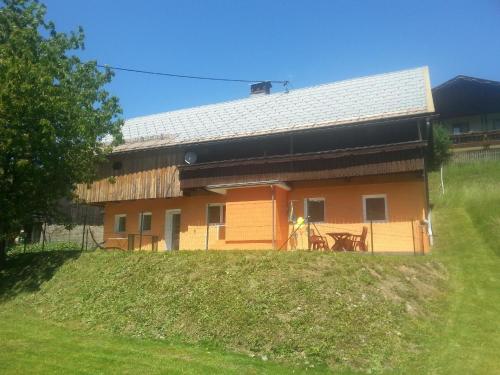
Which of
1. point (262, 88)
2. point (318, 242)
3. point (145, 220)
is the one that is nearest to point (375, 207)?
point (318, 242)

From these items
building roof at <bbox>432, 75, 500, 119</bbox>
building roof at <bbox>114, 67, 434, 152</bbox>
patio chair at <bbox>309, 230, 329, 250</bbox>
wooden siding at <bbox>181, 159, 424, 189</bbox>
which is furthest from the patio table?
building roof at <bbox>432, 75, 500, 119</bbox>

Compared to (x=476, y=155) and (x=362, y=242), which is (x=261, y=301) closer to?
(x=362, y=242)

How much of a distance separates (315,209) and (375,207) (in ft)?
7.71

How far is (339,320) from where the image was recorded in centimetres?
1039

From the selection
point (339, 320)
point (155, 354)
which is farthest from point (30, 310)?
point (339, 320)

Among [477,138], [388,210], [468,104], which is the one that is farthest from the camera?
[468,104]

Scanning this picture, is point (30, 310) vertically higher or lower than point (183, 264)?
lower

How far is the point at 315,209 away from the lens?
746 inches

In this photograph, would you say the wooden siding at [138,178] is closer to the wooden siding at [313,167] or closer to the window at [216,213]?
the wooden siding at [313,167]

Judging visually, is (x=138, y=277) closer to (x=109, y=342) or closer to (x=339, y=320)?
(x=109, y=342)

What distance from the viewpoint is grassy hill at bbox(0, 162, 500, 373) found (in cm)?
938

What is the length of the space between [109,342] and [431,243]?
11548 millimetres

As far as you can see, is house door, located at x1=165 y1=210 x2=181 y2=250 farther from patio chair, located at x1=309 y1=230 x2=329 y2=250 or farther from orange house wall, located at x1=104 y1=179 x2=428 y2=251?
patio chair, located at x1=309 y1=230 x2=329 y2=250

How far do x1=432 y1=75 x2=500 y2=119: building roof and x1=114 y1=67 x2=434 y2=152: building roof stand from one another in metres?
16.4
